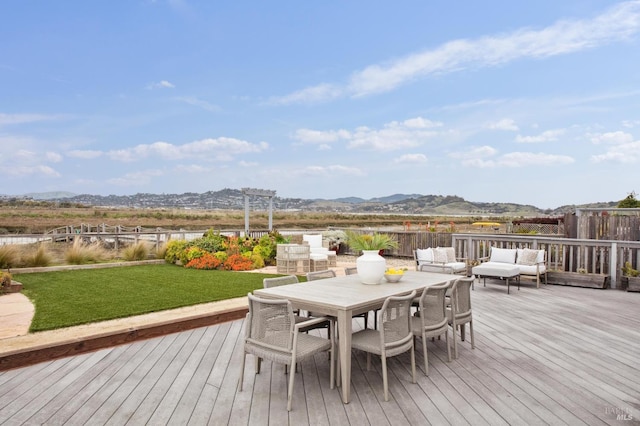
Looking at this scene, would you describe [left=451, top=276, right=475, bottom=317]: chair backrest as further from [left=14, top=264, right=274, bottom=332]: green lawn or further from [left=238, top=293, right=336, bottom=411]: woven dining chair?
[left=14, top=264, right=274, bottom=332]: green lawn

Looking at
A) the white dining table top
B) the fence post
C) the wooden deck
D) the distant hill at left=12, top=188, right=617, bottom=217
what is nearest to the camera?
the wooden deck

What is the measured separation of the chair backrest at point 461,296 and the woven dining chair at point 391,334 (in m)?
0.90

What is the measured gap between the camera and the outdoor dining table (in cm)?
288

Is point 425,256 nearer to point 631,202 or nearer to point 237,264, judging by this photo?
point 237,264

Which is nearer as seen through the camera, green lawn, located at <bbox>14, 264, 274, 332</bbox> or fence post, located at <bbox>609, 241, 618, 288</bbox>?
green lawn, located at <bbox>14, 264, 274, 332</bbox>

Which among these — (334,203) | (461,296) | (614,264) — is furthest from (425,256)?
(334,203)

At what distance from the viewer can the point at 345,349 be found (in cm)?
288

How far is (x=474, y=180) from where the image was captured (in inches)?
1299

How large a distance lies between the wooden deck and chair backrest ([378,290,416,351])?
0.37 metres

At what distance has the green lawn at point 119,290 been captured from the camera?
16.7 feet

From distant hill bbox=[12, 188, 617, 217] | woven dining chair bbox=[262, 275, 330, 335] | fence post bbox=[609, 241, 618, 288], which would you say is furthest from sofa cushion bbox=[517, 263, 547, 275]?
distant hill bbox=[12, 188, 617, 217]

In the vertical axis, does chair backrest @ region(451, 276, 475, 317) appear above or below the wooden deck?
above

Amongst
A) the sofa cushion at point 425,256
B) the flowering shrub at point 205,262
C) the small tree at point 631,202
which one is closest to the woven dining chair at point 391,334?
the sofa cushion at point 425,256

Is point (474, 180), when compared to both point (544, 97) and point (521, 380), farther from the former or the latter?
point (521, 380)
